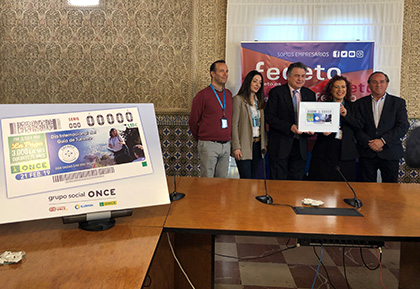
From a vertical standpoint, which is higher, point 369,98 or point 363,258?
point 369,98

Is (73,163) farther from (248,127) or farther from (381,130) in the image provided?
(381,130)

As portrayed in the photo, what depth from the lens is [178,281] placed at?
8.03 ft

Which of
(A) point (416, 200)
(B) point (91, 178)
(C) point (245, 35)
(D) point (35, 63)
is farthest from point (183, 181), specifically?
(D) point (35, 63)

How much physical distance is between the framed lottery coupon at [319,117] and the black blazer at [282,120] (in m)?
0.16

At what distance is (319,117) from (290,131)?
1.12ft

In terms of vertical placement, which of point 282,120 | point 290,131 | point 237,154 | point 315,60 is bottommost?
point 237,154

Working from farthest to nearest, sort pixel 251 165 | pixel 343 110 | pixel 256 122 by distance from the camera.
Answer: pixel 251 165 < pixel 256 122 < pixel 343 110

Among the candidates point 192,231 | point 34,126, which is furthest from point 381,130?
point 34,126

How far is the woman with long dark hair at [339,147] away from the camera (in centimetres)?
401

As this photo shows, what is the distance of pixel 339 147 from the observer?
4.06 m

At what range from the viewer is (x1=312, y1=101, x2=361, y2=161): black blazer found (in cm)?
399

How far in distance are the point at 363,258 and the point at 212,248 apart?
1679 millimetres

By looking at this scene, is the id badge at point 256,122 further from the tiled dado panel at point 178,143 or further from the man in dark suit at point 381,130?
the tiled dado panel at point 178,143

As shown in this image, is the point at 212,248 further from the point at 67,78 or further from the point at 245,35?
the point at 67,78
